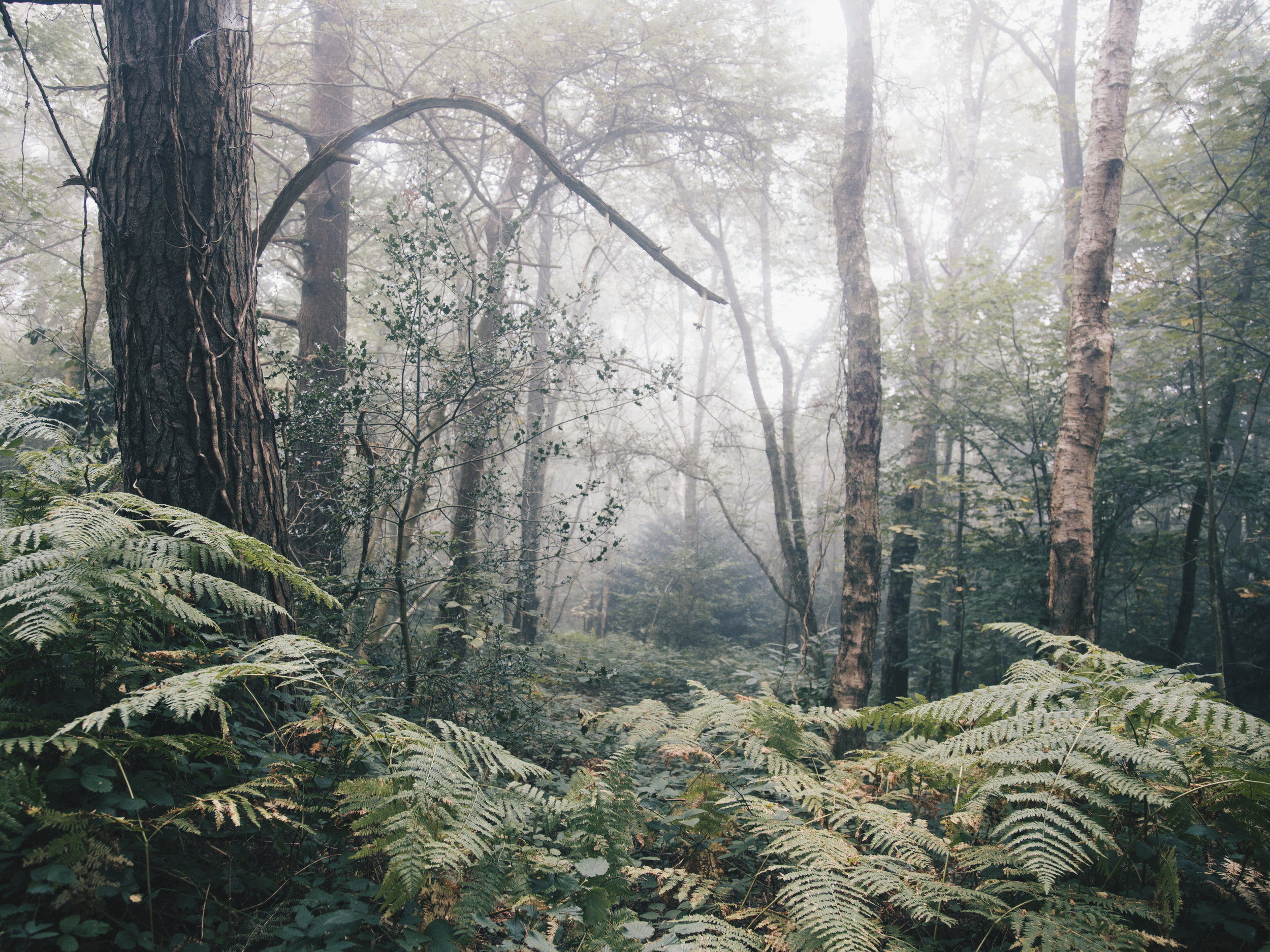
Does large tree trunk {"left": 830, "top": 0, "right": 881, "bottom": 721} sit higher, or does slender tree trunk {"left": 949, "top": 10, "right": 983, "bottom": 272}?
slender tree trunk {"left": 949, "top": 10, "right": 983, "bottom": 272}

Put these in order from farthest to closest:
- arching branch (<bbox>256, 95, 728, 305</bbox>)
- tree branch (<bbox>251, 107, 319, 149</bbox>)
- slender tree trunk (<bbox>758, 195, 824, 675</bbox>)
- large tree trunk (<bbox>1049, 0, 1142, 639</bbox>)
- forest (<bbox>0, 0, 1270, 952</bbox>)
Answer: slender tree trunk (<bbox>758, 195, 824, 675</bbox>) < tree branch (<bbox>251, 107, 319, 149</bbox>) < large tree trunk (<bbox>1049, 0, 1142, 639</bbox>) < arching branch (<bbox>256, 95, 728, 305</bbox>) < forest (<bbox>0, 0, 1270, 952</bbox>)

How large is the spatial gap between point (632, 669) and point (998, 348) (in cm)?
677

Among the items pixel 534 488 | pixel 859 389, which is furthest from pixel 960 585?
pixel 534 488

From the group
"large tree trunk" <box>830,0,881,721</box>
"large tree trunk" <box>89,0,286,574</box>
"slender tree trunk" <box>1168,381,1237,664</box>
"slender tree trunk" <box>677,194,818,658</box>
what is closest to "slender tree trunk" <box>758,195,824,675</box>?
"slender tree trunk" <box>677,194,818,658</box>

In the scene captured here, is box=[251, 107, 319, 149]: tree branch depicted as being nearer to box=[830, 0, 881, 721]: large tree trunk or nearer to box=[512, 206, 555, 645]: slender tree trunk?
box=[512, 206, 555, 645]: slender tree trunk

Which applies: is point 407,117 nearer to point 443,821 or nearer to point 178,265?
point 178,265

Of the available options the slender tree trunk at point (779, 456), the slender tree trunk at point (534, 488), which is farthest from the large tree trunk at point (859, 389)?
the slender tree trunk at point (779, 456)

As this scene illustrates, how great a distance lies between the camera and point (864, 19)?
5484 mm

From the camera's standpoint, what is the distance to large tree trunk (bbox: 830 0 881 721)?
4.45 meters

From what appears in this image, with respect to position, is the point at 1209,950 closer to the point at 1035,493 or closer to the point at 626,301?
the point at 1035,493

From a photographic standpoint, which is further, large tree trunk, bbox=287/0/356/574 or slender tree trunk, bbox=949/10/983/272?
slender tree trunk, bbox=949/10/983/272

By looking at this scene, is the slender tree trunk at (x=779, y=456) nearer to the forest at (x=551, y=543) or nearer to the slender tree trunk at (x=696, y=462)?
the forest at (x=551, y=543)

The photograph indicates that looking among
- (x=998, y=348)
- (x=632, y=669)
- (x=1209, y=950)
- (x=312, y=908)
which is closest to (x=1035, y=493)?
(x=998, y=348)

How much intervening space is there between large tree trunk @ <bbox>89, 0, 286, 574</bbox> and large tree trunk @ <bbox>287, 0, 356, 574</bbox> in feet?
4.65
